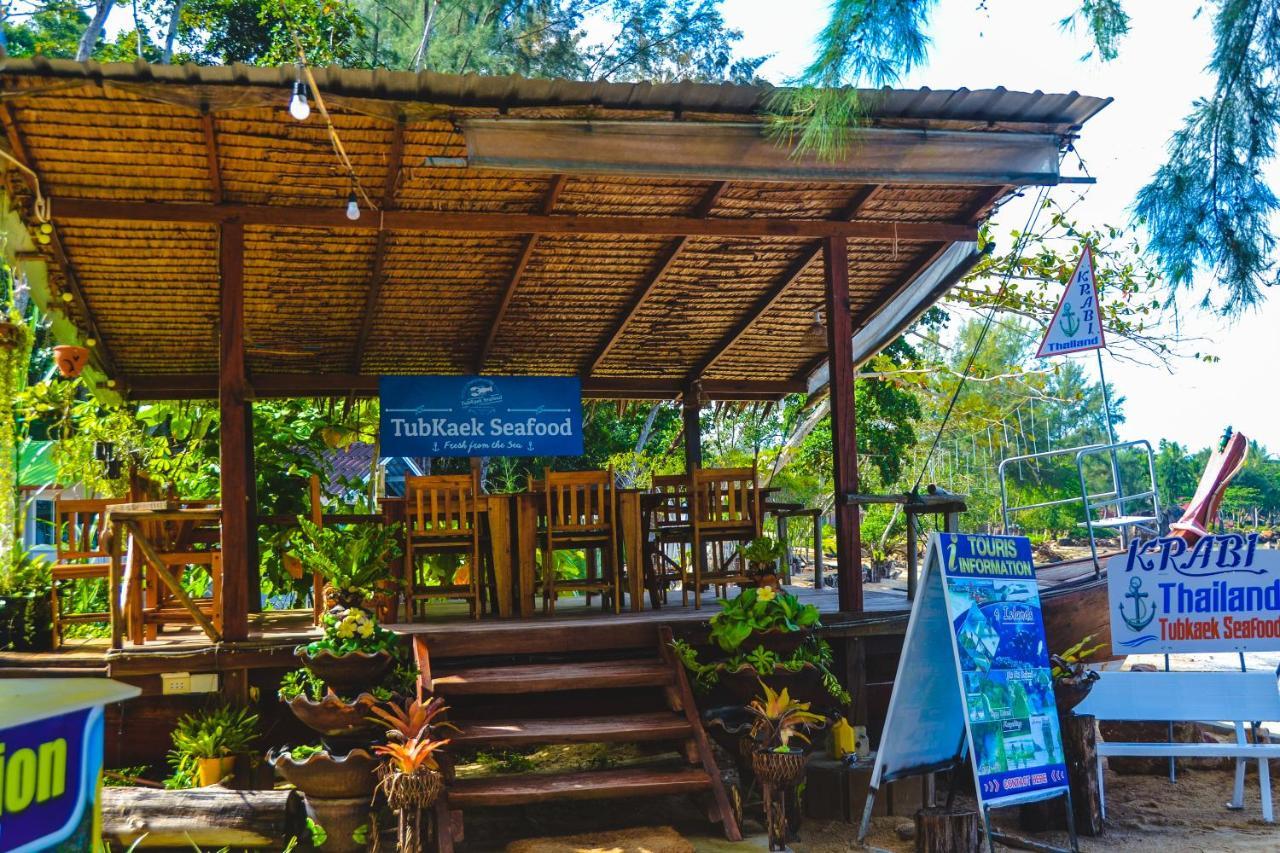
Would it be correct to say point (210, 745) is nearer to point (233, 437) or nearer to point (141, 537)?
point (141, 537)

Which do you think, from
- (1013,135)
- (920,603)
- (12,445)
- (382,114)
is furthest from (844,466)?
(12,445)

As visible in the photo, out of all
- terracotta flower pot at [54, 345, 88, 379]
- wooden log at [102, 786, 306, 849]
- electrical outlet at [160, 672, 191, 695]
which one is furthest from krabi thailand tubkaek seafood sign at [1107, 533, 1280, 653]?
terracotta flower pot at [54, 345, 88, 379]

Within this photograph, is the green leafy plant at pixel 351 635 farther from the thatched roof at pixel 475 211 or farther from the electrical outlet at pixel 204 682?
the thatched roof at pixel 475 211

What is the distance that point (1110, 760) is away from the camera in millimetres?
7391

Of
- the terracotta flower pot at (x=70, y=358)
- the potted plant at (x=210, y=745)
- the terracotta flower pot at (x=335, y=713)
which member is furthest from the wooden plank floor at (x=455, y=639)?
the terracotta flower pot at (x=70, y=358)

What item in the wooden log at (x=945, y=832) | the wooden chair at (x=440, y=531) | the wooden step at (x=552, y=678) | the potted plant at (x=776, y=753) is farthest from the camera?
the wooden chair at (x=440, y=531)

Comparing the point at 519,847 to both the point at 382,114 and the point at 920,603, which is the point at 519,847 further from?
the point at 382,114

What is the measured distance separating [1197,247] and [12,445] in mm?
7040

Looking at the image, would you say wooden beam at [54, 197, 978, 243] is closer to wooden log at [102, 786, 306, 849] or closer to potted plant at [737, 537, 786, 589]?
potted plant at [737, 537, 786, 589]

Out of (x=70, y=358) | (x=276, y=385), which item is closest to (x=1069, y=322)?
(x=276, y=385)

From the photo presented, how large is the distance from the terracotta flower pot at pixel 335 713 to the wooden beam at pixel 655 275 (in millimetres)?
3536

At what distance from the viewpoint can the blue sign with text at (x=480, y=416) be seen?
9344mm

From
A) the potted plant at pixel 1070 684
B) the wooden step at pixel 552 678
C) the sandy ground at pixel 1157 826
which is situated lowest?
the sandy ground at pixel 1157 826

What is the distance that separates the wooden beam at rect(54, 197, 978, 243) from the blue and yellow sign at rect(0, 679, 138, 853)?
196 inches
